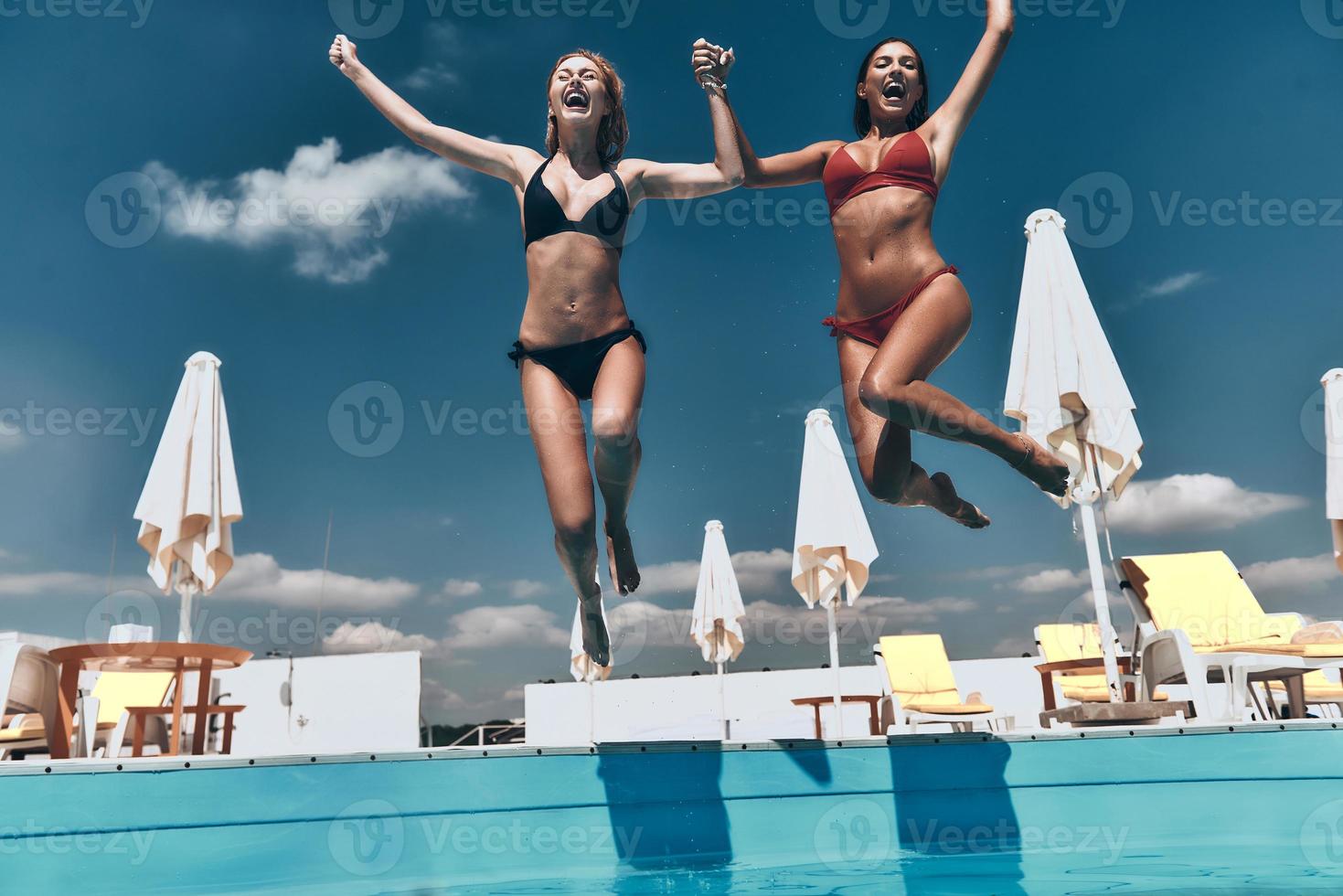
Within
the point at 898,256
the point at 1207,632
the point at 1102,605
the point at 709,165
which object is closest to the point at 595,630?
the point at 898,256

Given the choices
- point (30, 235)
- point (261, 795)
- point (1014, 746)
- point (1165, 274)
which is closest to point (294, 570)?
point (30, 235)

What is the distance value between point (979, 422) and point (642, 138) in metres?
13.0

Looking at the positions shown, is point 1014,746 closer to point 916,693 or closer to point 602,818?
point 602,818

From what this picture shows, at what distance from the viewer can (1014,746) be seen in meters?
4.77

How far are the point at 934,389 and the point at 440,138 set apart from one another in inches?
109

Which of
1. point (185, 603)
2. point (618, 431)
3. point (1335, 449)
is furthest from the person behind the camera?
point (1335, 449)

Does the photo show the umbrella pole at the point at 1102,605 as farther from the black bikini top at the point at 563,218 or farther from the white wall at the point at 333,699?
the white wall at the point at 333,699

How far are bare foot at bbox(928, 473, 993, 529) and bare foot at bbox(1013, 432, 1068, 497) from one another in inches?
17.5

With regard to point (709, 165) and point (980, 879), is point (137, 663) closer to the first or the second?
point (709, 165)

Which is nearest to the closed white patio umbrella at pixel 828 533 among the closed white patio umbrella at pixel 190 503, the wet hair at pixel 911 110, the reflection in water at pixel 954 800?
the reflection in water at pixel 954 800

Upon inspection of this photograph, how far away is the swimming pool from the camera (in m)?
3.79

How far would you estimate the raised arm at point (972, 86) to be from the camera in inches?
173

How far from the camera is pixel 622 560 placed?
182 inches

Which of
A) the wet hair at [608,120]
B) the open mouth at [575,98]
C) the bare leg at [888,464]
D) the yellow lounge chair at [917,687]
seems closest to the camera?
the bare leg at [888,464]
